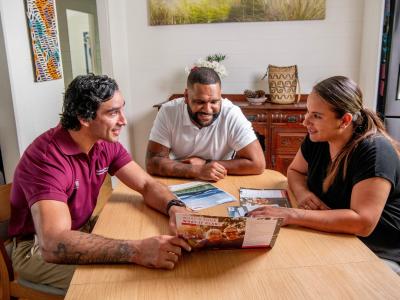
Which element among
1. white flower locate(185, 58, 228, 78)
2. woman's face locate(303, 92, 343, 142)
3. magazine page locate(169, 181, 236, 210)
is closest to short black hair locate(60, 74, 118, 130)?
magazine page locate(169, 181, 236, 210)

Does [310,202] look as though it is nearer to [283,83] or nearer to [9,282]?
[9,282]

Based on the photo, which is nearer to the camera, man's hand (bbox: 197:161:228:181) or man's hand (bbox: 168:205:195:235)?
man's hand (bbox: 168:205:195:235)

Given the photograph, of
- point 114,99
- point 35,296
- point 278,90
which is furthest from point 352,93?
point 278,90

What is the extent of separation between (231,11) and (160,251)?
2.98 meters

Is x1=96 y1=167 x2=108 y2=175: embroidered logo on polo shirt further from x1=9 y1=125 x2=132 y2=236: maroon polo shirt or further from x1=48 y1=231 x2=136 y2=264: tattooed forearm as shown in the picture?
x1=48 y1=231 x2=136 y2=264: tattooed forearm

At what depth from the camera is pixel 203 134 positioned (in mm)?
2078

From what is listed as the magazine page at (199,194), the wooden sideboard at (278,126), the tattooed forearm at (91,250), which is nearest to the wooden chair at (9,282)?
the tattooed forearm at (91,250)

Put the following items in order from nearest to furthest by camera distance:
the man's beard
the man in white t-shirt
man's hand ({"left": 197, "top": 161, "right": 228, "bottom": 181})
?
man's hand ({"left": 197, "top": 161, "right": 228, "bottom": 181})
the man in white t-shirt
the man's beard

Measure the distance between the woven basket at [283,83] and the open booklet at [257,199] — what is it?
75.2 inches

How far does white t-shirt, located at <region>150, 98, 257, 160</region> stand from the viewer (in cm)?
208

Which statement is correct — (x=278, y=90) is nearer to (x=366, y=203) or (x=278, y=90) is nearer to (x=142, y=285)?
(x=366, y=203)

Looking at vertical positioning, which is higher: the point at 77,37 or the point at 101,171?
the point at 77,37

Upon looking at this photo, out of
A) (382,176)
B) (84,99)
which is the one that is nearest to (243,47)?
(84,99)

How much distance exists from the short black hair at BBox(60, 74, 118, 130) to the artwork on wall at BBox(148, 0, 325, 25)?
7.71 feet
